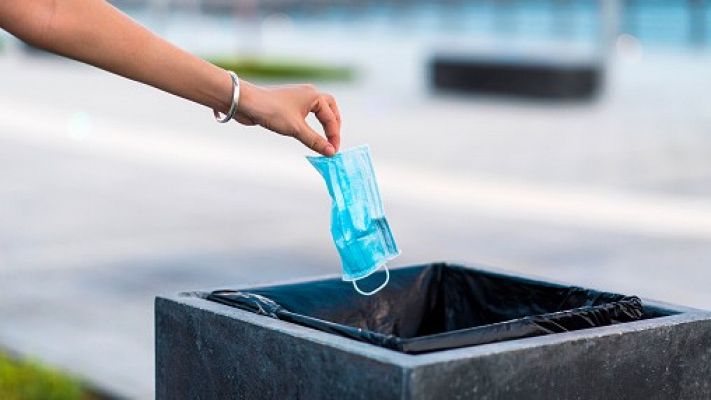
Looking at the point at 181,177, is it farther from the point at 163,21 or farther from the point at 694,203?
the point at 163,21

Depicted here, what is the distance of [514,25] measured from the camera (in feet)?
135

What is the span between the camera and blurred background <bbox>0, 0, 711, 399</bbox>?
298 inches

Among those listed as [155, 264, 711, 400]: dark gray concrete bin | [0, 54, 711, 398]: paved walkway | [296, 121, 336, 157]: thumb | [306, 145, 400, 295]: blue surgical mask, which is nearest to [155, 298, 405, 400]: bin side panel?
[155, 264, 711, 400]: dark gray concrete bin

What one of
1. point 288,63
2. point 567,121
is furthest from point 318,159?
point 288,63

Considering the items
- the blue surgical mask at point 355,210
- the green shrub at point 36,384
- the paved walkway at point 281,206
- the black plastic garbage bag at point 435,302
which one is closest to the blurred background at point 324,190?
the paved walkway at point 281,206

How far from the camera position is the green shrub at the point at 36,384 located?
520 centimetres

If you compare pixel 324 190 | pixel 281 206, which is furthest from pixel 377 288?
pixel 324 190

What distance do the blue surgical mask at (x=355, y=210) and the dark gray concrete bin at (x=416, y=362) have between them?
0.72 feet

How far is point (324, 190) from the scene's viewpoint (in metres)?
10.9

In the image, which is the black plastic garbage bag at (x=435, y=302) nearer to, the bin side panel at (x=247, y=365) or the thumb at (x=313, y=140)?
the bin side panel at (x=247, y=365)

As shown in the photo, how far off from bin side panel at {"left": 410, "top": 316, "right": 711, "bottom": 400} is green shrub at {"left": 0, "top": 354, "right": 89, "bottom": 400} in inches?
110

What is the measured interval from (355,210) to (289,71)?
2080 centimetres

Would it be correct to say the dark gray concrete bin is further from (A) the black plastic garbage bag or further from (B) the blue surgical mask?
(B) the blue surgical mask

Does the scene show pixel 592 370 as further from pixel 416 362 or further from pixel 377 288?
pixel 377 288
